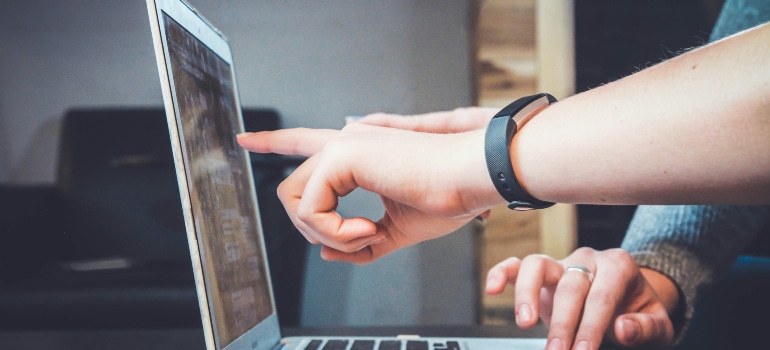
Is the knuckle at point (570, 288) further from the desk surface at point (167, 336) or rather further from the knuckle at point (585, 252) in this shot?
the desk surface at point (167, 336)

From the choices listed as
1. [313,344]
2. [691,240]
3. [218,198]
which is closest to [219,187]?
[218,198]

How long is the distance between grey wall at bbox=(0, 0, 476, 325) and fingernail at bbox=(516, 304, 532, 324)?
0.80 metres

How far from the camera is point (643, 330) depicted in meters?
0.61

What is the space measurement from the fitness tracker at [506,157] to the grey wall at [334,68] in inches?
31.6

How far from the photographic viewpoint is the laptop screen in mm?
535

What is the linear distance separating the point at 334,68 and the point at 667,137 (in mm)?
967

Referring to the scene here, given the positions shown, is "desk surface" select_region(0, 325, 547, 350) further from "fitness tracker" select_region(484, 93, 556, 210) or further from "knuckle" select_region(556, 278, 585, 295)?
"fitness tracker" select_region(484, 93, 556, 210)

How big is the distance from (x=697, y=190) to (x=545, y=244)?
1.04m

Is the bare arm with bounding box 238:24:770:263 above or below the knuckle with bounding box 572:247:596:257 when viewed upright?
above

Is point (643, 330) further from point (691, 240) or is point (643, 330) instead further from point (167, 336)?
point (167, 336)

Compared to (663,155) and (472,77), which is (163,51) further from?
(472,77)

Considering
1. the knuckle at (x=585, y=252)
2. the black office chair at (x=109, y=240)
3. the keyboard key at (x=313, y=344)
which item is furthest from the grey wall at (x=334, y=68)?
the knuckle at (x=585, y=252)

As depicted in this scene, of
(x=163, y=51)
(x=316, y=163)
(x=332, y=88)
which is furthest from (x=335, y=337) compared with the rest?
(x=332, y=88)

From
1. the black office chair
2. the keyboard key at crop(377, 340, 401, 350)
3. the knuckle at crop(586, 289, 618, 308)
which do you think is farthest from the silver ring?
the black office chair
